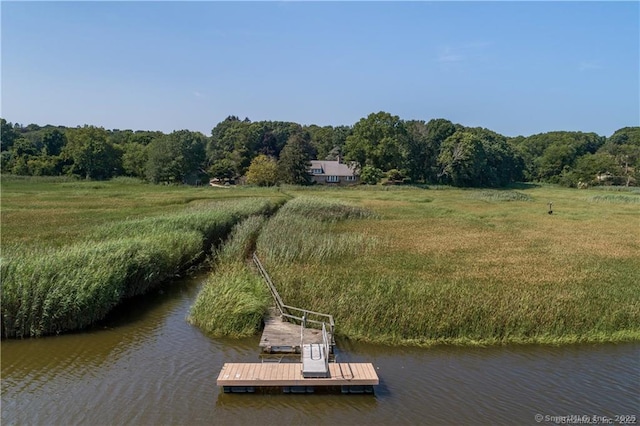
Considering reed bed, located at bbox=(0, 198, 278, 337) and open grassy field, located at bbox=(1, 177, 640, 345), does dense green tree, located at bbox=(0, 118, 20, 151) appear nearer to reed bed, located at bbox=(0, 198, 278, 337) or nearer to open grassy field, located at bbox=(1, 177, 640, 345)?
open grassy field, located at bbox=(1, 177, 640, 345)

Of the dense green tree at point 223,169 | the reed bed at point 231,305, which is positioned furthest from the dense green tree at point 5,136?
the reed bed at point 231,305

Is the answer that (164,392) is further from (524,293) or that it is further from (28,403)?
(524,293)

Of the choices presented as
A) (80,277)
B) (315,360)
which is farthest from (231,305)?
(80,277)

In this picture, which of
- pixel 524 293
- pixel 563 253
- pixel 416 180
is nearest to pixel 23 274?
pixel 524 293

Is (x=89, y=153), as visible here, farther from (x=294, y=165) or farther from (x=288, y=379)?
(x=288, y=379)

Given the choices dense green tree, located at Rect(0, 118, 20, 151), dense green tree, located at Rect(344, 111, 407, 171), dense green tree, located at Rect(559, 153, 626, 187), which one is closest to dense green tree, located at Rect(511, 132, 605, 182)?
dense green tree, located at Rect(559, 153, 626, 187)
